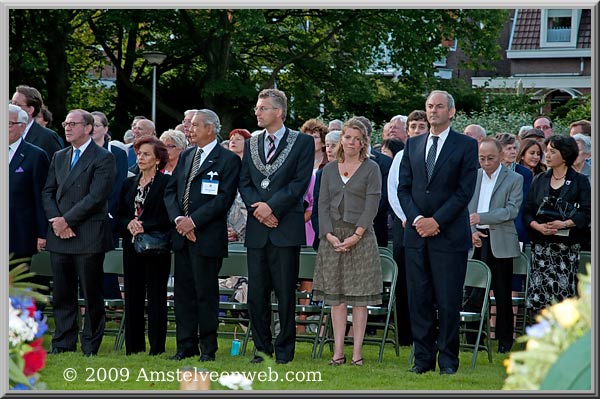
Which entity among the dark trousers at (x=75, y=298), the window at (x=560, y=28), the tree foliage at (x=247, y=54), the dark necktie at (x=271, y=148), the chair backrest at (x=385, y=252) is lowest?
the dark trousers at (x=75, y=298)

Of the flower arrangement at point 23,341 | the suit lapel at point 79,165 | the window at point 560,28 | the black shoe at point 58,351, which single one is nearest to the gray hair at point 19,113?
the suit lapel at point 79,165

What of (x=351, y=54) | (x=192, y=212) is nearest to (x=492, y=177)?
(x=192, y=212)

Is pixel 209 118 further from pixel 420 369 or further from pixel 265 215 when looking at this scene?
pixel 420 369

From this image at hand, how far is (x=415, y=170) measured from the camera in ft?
28.5

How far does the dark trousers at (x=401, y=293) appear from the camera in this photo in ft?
33.8

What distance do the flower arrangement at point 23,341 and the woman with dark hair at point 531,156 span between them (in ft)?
28.0

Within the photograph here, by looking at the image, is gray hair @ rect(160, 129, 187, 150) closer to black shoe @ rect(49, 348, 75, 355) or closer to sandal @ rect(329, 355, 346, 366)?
black shoe @ rect(49, 348, 75, 355)

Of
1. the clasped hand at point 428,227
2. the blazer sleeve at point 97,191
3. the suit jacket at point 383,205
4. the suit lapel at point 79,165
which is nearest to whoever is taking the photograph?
the clasped hand at point 428,227

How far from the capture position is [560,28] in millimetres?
37875

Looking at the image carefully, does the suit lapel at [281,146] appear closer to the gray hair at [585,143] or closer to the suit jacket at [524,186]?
the suit jacket at [524,186]

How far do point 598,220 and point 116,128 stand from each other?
2490 centimetres

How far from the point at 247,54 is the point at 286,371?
936 inches

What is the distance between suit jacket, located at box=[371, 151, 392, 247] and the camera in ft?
35.3

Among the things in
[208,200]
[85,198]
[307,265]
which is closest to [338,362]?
[307,265]
